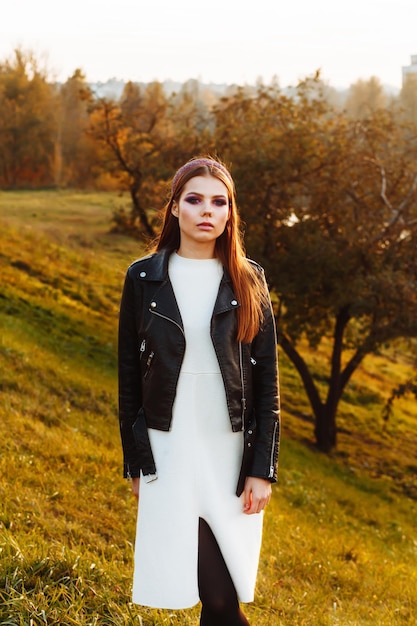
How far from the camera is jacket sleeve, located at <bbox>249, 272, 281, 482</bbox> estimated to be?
3.18 meters

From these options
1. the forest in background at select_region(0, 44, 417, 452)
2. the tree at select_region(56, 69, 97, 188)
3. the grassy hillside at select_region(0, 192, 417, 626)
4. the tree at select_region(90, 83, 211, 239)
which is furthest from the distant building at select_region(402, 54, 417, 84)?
the tree at select_region(56, 69, 97, 188)

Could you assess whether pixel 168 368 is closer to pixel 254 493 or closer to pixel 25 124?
pixel 254 493

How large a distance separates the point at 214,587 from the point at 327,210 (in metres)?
12.9

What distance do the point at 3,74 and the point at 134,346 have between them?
5281 centimetres

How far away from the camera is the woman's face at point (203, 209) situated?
3.20 meters

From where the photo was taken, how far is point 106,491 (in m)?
6.86

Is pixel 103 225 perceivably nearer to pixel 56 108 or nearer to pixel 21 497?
pixel 56 108

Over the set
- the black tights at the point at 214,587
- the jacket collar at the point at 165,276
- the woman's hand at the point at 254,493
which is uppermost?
the jacket collar at the point at 165,276

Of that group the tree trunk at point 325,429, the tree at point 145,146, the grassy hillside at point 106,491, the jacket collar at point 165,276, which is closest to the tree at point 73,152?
the grassy hillside at point 106,491

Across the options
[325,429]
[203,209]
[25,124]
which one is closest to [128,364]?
[203,209]

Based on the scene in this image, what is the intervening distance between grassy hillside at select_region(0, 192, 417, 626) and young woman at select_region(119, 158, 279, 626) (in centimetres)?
90

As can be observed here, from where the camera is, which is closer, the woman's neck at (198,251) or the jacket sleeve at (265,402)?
the jacket sleeve at (265,402)

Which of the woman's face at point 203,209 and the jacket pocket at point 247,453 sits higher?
the woman's face at point 203,209

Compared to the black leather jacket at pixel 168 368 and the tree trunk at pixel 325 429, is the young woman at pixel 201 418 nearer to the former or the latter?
the black leather jacket at pixel 168 368
